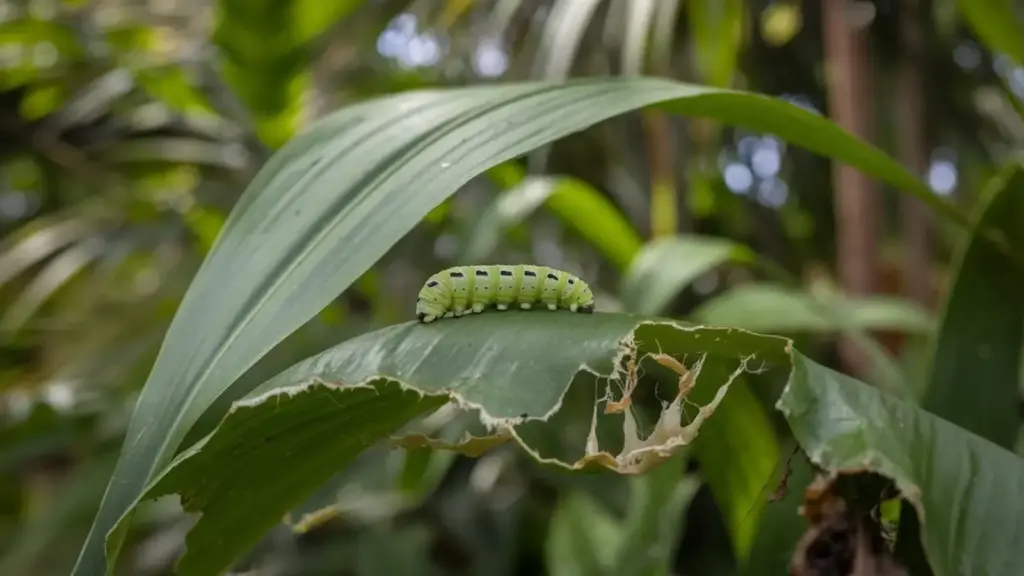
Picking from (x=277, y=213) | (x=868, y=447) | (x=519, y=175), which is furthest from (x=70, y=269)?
(x=868, y=447)

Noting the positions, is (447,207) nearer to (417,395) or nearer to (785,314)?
(785,314)

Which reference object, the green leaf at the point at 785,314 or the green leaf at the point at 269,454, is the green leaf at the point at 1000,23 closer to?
the green leaf at the point at 785,314

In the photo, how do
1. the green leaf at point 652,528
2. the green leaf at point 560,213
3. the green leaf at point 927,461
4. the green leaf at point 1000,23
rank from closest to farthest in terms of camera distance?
the green leaf at point 927,461
the green leaf at point 652,528
the green leaf at point 1000,23
the green leaf at point 560,213

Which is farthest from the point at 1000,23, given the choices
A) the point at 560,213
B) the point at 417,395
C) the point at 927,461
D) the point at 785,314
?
the point at 417,395

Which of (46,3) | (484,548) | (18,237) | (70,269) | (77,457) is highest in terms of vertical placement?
(46,3)

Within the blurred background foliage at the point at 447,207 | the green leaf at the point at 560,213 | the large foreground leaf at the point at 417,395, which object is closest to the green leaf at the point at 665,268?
the blurred background foliage at the point at 447,207

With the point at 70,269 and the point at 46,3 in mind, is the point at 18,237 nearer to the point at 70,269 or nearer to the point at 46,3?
the point at 70,269
